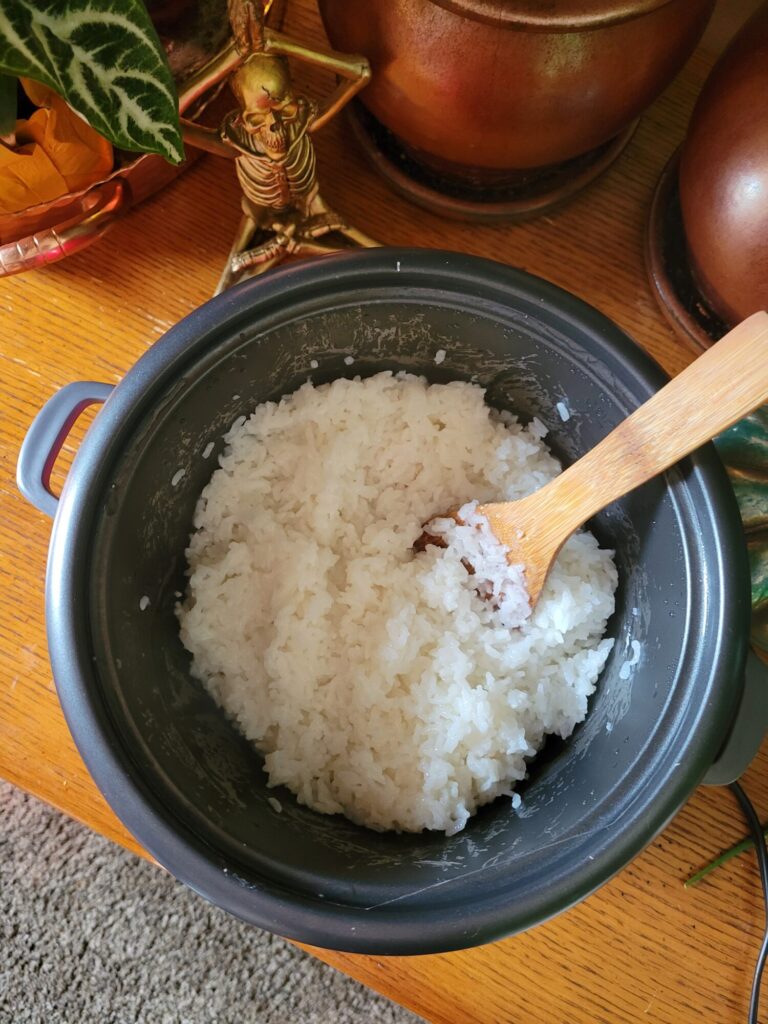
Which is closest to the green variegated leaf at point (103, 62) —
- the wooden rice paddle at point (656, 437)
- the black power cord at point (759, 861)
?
the wooden rice paddle at point (656, 437)

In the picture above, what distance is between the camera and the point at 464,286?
763mm

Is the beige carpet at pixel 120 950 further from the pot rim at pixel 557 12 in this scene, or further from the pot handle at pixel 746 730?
the pot rim at pixel 557 12

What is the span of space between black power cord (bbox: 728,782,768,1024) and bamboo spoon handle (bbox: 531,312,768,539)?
0.36 meters

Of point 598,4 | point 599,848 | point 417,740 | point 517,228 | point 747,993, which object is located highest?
point 598,4

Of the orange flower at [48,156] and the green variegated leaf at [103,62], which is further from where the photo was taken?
the orange flower at [48,156]

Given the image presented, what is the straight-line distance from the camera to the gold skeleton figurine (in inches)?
30.2

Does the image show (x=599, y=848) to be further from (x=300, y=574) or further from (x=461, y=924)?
(x=300, y=574)

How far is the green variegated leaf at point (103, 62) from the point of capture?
65cm

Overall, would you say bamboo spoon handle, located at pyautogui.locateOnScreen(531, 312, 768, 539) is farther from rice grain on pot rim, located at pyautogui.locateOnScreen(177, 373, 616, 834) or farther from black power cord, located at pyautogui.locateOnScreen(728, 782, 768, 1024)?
black power cord, located at pyautogui.locateOnScreen(728, 782, 768, 1024)

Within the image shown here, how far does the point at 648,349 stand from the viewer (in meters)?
0.99

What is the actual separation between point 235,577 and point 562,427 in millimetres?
363

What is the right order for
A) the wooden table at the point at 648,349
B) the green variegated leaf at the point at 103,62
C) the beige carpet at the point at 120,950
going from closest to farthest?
the green variegated leaf at the point at 103,62, the wooden table at the point at 648,349, the beige carpet at the point at 120,950

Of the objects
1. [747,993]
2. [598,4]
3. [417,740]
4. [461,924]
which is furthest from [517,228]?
[747,993]

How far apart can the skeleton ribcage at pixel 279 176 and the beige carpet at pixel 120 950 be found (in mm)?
1030
